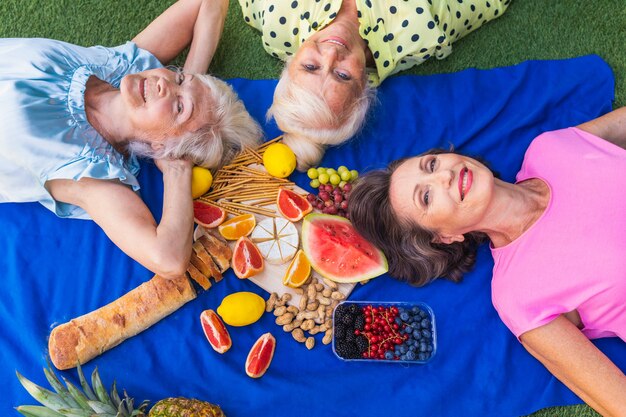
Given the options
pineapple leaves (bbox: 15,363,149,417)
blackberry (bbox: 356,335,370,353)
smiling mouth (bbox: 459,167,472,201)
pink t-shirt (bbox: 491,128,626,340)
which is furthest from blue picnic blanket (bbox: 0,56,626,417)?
smiling mouth (bbox: 459,167,472,201)

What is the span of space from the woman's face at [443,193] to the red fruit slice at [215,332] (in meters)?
1.37

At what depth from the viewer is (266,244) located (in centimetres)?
334

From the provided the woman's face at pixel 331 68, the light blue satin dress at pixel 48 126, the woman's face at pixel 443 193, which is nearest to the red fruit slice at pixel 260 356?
the woman's face at pixel 443 193

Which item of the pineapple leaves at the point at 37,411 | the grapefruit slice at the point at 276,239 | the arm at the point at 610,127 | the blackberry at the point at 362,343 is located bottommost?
the blackberry at the point at 362,343

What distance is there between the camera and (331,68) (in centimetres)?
305

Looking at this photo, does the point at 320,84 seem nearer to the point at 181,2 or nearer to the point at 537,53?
the point at 181,2

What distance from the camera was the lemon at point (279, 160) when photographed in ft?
11.1

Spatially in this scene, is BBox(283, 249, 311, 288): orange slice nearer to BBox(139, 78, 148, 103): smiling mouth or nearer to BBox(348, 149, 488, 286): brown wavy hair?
BBox(348, 149, 488, 286): brown wavy hair

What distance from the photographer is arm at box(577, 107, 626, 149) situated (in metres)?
3.18

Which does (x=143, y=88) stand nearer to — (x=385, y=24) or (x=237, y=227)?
(x=237, y=227)

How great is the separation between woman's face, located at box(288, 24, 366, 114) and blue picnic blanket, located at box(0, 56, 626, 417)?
62 centimetres

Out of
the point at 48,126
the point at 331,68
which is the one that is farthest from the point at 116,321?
the point at 331,68

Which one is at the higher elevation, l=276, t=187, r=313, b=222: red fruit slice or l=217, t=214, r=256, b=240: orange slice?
l=276, t=187, r=313, b=222: red fruit slice

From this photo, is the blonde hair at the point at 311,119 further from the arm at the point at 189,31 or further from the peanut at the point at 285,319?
the peanut at the point at 285,319
